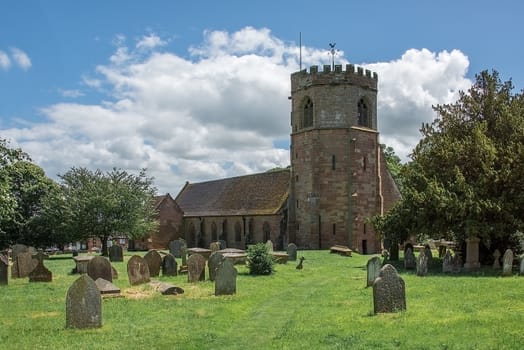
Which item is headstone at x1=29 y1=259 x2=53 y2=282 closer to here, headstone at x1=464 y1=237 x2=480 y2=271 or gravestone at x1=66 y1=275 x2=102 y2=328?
gravestone at x1=66 y1=275 x2=102 y2=328

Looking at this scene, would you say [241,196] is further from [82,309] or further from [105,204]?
[82,309]

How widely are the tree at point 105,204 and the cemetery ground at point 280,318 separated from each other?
16641mm

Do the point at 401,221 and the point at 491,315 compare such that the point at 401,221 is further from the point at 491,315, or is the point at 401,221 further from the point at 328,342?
the point at 328,342

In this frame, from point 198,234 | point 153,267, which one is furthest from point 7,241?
point 153,267

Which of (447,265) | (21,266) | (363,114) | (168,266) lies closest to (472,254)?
(447,265)

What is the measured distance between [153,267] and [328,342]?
15.3 m

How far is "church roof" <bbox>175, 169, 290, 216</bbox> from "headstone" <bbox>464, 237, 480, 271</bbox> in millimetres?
23375

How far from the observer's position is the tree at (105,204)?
38.5 metres

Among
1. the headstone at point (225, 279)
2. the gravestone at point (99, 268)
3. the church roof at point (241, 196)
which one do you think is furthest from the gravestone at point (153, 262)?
the church roof at point (241, 196)

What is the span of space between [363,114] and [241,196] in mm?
14677

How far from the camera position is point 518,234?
2912cm

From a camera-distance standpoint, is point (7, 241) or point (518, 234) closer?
point (518, 234)

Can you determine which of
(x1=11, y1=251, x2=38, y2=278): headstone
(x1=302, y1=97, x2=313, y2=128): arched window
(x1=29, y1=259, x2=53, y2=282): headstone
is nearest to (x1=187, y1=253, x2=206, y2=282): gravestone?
(x1=29, y1=259, x2=53, y2=282): headstone

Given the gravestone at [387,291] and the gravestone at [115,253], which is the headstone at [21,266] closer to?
the gravestone at [115,253]
